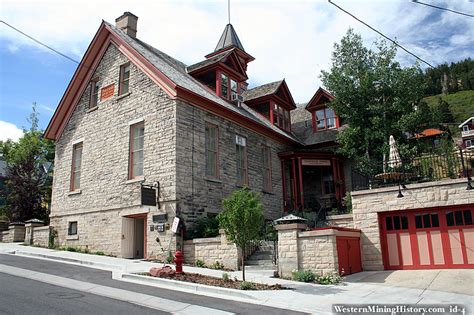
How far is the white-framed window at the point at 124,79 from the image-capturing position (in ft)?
59.5

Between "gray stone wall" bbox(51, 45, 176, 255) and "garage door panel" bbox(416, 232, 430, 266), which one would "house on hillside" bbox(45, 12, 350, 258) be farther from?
"garage door panel" bbox(416, 232, 430, 266)

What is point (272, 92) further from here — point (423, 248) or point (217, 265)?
point (423, 248)

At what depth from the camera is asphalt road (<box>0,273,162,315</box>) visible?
7.00 metres

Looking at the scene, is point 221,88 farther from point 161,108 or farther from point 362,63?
point 362,63

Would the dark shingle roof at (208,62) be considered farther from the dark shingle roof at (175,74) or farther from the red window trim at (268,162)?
the red window trim at (268,162)

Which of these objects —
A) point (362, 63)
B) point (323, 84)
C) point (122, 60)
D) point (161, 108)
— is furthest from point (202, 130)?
point (362, 63)

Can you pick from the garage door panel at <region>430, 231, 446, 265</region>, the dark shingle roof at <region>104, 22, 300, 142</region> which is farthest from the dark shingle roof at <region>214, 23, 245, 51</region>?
the garage door panel at <region>430, 231, 446, 265</region>

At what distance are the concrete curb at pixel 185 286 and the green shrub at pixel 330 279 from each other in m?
2.83

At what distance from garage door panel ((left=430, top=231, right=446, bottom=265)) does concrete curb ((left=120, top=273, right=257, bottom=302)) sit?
7151mm

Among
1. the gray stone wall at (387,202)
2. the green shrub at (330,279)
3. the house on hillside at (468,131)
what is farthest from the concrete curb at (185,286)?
the house on hillside at (468,131)

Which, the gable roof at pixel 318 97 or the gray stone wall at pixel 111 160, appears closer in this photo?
the gray stone wall at pixel 111 160

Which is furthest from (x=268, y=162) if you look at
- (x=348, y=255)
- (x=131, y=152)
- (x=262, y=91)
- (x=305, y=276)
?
(x=305, y=276)

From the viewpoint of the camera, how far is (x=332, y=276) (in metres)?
11.0

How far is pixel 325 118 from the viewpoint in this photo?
24453 millimetres
